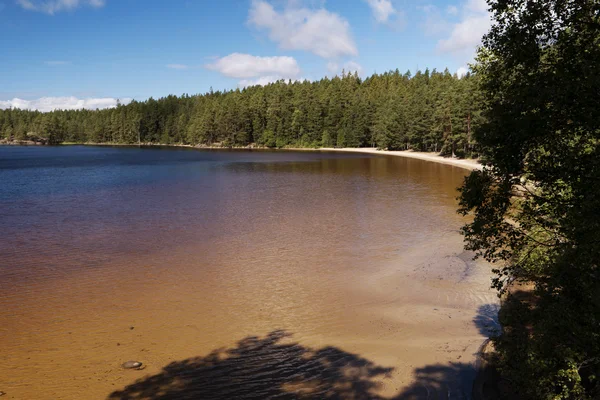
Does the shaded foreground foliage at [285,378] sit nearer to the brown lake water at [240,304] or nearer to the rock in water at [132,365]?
the brown lake water at [240,304]

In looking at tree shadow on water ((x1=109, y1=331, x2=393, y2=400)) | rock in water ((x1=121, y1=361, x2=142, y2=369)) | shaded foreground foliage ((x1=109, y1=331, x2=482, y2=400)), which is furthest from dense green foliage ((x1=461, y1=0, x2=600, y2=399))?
rock in water ((x1=121, y1=361, x2=142, y2=369))

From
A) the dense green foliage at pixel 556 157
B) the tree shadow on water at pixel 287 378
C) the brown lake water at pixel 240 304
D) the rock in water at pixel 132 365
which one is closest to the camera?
the dense green foliage at pixel 556 157

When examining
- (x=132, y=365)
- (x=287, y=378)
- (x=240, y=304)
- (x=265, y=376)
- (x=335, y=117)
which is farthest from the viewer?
(x=335, y=117)

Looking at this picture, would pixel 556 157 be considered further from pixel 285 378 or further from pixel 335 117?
pixel 335 117

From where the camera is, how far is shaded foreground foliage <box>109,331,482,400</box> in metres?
10.7

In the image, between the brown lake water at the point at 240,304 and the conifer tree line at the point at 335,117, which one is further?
the conifer tree line at the point at 335,117

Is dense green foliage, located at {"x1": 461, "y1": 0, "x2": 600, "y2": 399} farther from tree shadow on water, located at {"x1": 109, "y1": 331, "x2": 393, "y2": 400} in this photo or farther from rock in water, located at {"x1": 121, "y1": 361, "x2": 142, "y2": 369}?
rock in water, located at {"x1": 121, "y1": 361, "x2": 142, "y2": 369}

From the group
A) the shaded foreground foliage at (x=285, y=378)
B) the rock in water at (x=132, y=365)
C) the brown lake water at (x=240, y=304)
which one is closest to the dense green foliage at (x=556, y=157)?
the shaded foreground foliage at (x=285, y=378)

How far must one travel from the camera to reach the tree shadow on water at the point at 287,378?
1067cm

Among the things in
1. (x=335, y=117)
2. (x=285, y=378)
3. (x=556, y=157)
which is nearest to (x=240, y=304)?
(x=285, y=378)

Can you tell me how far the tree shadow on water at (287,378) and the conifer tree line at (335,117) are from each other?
245ft

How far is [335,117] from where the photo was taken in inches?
5610

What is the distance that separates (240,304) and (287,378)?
18.9 feet

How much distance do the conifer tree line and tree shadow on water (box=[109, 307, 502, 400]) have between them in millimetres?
74799
